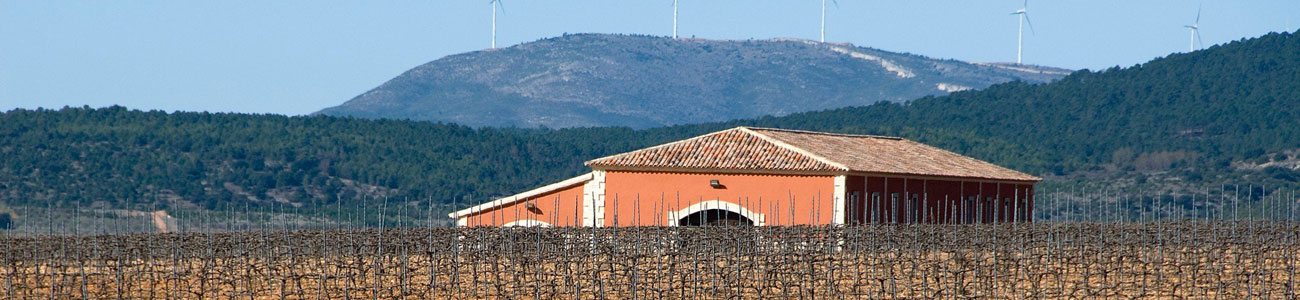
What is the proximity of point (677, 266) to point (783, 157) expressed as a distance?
10032mm

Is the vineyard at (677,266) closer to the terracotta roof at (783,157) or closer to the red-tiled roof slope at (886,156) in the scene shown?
the terracotta roof at (783,157)

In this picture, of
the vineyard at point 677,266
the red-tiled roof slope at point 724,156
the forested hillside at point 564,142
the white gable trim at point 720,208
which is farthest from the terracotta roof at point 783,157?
the forested hillside at point 564,142

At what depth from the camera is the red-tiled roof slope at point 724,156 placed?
115 feet

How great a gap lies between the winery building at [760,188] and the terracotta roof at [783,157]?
3cm

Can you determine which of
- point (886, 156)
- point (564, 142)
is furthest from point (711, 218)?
point (564, 142)

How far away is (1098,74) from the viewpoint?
100688mm

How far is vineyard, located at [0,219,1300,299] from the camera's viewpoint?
22.6m

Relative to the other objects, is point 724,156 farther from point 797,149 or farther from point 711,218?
Result: point 797,149

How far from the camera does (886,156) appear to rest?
4000 cm

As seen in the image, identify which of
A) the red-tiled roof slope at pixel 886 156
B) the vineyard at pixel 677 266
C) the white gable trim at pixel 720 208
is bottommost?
the vineyard at pixel 677 266

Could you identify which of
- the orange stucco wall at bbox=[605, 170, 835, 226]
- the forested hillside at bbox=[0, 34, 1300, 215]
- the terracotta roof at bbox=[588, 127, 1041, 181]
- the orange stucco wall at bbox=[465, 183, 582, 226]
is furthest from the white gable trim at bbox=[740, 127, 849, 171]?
the forested hillside at bbox=[0, 34, 1300, 215]

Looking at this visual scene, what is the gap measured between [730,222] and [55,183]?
4592 cm

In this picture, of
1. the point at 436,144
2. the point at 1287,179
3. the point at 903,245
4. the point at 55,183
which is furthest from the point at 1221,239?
the point at 436,144

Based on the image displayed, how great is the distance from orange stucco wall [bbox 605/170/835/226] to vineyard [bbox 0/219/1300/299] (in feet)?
11.6
